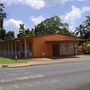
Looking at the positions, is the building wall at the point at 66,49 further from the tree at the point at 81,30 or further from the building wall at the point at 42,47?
the tree at the point at 81,30

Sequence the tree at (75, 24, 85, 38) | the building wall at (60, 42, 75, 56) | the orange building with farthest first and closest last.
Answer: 1. the tree at (75, 24, 85, 38)
2. the building wall at (60, 42, 75, 56)
3. the orange building

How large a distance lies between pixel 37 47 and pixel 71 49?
702 centimetres

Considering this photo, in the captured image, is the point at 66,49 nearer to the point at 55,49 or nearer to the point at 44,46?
the point at 55,49

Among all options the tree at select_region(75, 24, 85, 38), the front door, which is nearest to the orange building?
the front door

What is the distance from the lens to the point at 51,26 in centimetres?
5266

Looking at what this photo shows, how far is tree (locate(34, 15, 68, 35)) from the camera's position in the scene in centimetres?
5212

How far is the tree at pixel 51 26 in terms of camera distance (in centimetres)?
5212

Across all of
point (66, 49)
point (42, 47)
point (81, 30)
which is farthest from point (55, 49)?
point (81, 30)

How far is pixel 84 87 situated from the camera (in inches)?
228

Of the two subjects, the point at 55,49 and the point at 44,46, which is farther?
the point at 55,49

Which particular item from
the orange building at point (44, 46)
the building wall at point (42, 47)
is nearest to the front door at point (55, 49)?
the orange building at point (44, 46)

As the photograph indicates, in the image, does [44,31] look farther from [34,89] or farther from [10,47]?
[34,89]

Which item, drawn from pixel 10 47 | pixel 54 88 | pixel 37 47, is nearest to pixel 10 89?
pixel 54 88

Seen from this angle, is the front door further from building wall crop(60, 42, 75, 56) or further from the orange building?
building wall crop(60, 42, 75, 56)
